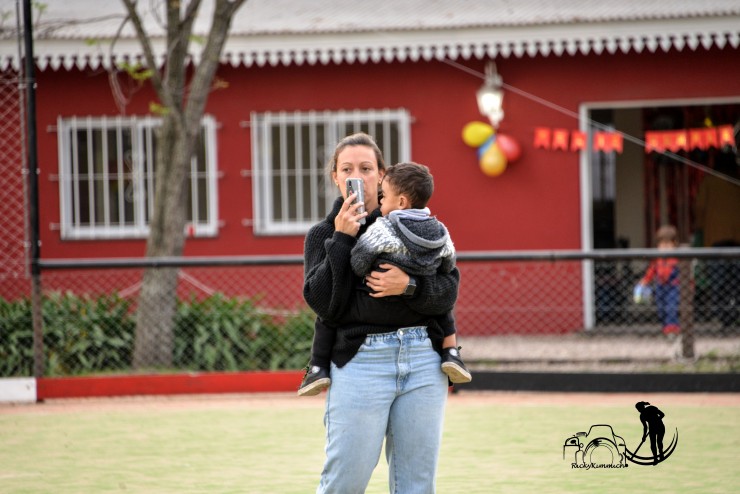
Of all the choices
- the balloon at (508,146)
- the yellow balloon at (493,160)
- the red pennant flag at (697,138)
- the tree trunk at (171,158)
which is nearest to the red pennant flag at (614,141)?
the red pennant flag at (697,138)

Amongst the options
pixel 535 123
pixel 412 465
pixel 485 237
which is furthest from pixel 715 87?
pixel 412 465

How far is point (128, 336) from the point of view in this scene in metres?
10.7

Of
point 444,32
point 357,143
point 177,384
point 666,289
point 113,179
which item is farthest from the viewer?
point 113,179

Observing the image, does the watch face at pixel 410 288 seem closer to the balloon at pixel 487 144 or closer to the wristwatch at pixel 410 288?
the wristwatch at pixel 410 288

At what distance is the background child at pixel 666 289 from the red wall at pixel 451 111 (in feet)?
10.5

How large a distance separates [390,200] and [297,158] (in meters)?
9.70

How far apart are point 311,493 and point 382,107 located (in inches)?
317

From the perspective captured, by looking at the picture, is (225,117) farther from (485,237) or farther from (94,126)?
(485,237)

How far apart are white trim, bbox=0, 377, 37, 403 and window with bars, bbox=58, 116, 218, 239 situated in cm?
435

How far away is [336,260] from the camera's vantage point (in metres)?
4.09

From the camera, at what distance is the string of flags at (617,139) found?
518 inches

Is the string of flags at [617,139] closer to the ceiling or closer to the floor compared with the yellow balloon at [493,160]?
closer to the ceiling

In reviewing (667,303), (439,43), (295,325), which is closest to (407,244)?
(295,325)

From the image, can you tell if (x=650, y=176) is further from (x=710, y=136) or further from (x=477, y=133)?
(x=477, y=133)
